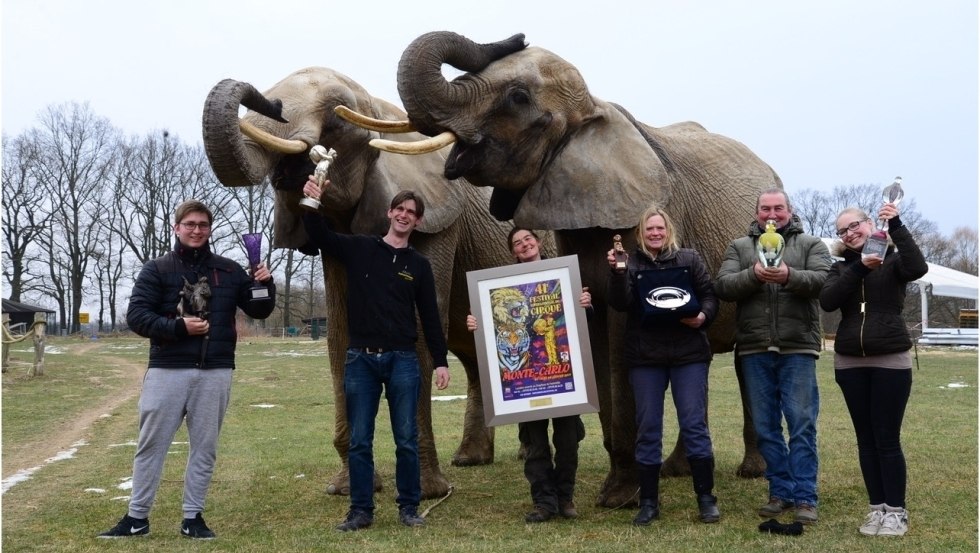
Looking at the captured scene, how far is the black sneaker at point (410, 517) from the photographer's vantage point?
6039 millimetres

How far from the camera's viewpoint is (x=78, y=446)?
37.1ft

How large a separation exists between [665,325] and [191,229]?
120 inches

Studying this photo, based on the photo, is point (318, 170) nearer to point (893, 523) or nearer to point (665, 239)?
point (665, 239)

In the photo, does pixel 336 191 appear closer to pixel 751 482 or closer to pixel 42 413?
pixel 751 482

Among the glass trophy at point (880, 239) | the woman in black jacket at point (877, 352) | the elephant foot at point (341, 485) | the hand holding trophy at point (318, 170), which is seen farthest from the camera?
the elephant foot at point (341, 485)

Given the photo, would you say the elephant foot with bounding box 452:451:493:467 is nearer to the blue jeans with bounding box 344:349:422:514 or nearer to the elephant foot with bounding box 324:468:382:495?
the elephant foot with bounding box 324:468:382:495

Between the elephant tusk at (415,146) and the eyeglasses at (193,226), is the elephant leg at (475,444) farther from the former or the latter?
the eyeglasses at (193,226)

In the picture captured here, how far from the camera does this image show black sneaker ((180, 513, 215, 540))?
572cm

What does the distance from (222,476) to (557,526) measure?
13.1ft

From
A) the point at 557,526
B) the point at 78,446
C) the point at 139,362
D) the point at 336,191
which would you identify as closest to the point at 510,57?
the point at 336,191

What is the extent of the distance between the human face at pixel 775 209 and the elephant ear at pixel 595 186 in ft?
2.54

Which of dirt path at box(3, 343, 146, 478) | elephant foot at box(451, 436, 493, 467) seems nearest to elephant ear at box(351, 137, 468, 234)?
elephant foot at box(451, 436, 493, 467)

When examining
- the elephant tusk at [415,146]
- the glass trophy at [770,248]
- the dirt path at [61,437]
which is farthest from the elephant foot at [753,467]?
the dirt path at [61,437]

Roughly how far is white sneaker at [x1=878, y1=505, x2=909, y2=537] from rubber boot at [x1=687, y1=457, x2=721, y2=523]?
0.98m
